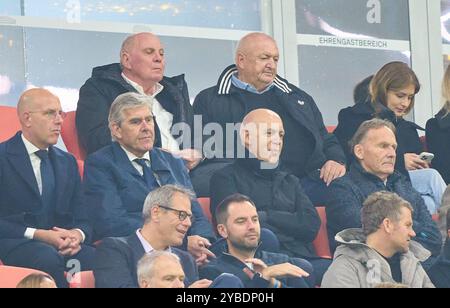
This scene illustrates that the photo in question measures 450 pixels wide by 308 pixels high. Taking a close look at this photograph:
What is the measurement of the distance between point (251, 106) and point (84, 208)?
1.22 m

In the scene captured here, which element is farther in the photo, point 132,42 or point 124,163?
point 132,42

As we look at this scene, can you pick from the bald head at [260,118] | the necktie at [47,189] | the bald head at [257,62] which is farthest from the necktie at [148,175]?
the bald head at [257,62]

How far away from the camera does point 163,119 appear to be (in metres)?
6.91

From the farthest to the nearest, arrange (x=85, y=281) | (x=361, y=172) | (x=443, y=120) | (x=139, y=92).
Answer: (x=443, y=120) → (x=361, y=172) → (x=139, y=92) → (x=85, y=281)

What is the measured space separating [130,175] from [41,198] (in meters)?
0.45

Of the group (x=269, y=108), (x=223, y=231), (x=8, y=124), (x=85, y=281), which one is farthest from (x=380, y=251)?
(x=8, y=124)

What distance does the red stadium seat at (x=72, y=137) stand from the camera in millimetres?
6668

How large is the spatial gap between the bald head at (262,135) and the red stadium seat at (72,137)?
0.80 m

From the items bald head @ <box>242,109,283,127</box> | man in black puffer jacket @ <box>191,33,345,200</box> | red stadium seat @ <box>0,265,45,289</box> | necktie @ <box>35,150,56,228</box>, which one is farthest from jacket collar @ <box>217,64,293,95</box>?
red stadium seat @ <box>0,265,45,289</box>

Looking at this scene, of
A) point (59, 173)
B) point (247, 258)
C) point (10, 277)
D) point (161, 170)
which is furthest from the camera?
point (161, 170)

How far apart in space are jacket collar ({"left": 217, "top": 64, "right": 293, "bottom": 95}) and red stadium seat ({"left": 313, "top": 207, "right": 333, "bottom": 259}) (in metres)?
0.72

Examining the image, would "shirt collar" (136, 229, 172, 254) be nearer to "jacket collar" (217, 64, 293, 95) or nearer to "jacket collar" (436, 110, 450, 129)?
"jacket collar" (217, 64, 293, 95)

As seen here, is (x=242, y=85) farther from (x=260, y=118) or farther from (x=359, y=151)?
(x=359, y=151)

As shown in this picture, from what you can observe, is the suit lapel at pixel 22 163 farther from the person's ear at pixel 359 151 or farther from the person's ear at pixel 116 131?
the person's ear at pixel 359 151
